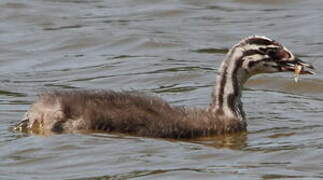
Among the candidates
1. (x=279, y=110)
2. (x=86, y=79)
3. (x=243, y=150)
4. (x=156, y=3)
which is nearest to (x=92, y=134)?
(x=243, y=150)

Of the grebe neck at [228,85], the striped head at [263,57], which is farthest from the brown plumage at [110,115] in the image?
the striped head at [263,57]

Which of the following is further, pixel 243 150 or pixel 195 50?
pixel 195 50

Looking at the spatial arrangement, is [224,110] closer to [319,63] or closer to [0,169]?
[0,169]

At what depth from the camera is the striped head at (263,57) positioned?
15.3m

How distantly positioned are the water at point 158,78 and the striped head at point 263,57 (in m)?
0.66

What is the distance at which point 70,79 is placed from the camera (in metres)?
19.1

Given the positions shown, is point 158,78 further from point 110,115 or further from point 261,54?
point 110,115

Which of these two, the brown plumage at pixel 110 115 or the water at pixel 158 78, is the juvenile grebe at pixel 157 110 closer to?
the brown plumage at pixel 110 115

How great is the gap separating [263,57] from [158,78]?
3814 millimetres

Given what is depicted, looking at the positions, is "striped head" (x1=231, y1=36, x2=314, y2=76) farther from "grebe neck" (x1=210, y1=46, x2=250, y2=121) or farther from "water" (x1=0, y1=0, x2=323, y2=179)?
"water" (x1=0, y1=0, x2=323, y2=179)

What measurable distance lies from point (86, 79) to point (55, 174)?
5.79 metres

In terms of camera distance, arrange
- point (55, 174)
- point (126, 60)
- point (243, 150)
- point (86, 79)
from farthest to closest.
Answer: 1. point (126, 60)
2. point (86, 79)
3. point (243, 150)
4. point (55, 174)

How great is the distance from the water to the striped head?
66 cm

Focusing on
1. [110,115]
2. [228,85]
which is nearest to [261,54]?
[228,85]
